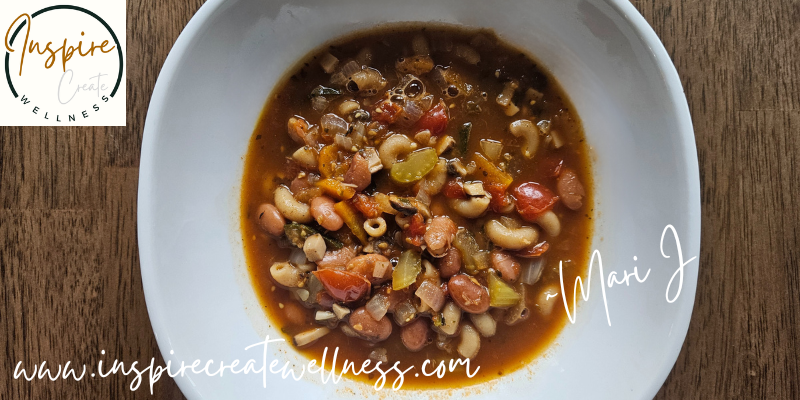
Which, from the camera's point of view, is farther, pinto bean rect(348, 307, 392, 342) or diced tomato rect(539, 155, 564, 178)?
diced tomato rect(539, 155, 564, 178)

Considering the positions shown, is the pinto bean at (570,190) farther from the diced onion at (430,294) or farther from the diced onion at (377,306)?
the diced onion at (377,306)

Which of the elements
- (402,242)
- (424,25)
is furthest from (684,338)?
(424,25)

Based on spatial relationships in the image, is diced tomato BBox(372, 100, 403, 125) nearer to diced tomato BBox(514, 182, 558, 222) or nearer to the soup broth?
the soup broth

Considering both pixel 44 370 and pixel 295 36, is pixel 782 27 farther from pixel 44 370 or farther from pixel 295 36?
pixel 44 370

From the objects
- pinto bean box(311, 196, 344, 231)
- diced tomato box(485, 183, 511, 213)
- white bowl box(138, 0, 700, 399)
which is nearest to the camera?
white bowl box(138, 0, 700, 399)

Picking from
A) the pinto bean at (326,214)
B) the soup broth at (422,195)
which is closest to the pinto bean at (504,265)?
the soup broth at (422,195)

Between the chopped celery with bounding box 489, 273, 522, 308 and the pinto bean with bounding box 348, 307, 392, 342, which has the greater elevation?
the chopped celery with bounding box 489, 273, 522, 308

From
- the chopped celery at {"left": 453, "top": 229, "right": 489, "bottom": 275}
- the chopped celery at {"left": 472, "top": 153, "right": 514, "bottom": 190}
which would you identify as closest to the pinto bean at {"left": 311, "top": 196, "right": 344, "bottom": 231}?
the chopped celery at {"left": 453, "top": 229, "right": 489, "bottom": 275}
